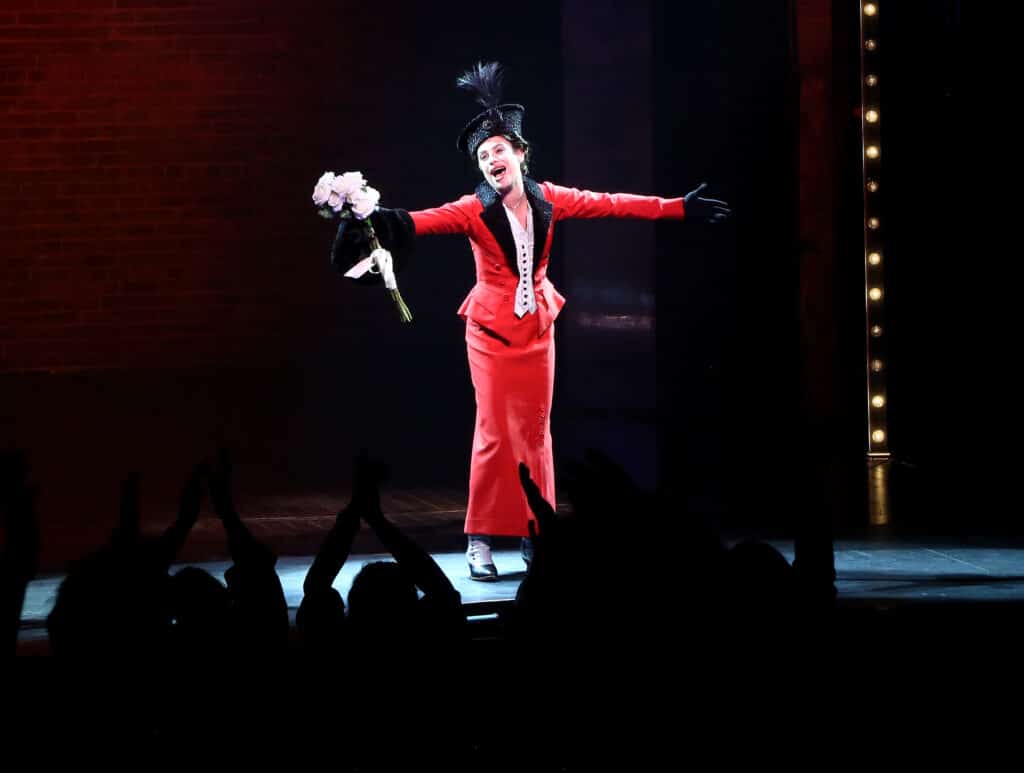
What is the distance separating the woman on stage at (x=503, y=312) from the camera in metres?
4.01

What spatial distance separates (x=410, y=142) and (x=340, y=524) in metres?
5.07

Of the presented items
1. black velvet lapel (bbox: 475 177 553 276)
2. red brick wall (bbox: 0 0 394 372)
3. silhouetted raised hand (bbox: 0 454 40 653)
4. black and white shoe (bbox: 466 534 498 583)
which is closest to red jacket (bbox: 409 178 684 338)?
black velvet lapel (bbox: 475 177 553 276)

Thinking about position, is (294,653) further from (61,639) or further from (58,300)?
(58,300)

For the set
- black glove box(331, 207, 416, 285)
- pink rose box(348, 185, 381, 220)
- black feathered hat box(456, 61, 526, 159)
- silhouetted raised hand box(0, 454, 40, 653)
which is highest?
A: black feathered hat box(456, 61, 526, 159)

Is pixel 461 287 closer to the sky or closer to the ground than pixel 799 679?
closer to the sky

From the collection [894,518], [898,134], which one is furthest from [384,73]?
[894,518]

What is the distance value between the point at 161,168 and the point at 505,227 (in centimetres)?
307

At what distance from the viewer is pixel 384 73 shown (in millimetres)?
6559

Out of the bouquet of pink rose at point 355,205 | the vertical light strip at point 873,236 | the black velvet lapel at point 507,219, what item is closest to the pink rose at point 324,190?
the bouquet of pink rose at point 355,205

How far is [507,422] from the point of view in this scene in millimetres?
4035

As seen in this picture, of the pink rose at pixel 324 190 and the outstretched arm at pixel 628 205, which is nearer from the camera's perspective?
the pink rose at pixel 324 190

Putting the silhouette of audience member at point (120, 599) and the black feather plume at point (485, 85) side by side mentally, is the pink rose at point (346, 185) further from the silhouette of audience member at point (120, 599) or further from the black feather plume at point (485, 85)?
the silhouette of audience member at point (120, 599)

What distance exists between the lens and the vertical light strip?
6.23 m

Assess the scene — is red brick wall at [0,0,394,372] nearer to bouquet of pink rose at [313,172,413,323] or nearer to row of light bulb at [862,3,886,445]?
row of light bulb at [862,3,886,445]
